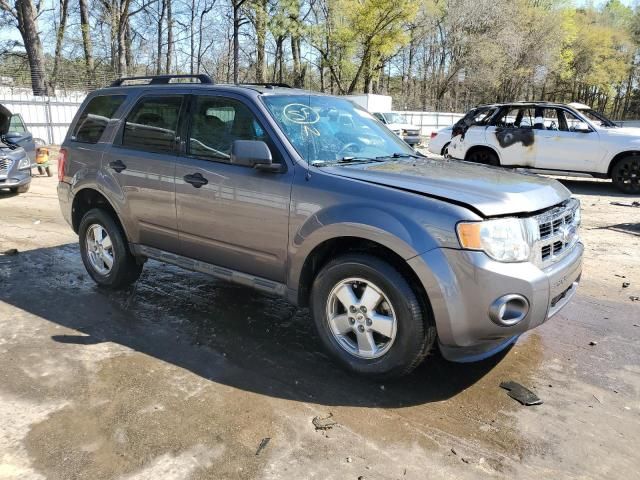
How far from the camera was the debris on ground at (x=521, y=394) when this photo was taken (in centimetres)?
326

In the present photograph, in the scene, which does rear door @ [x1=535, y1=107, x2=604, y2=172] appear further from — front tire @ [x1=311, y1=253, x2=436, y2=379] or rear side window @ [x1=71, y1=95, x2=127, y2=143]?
front tire @ [x1=311, y1=253, x2=436, y2=379]

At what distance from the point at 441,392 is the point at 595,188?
1046cm

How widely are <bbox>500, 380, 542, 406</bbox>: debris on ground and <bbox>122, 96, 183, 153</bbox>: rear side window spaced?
10.2 feet

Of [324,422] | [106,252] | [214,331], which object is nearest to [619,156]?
[214,331]

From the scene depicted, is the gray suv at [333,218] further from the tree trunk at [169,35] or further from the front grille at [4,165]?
the tree trunk at [169,35]

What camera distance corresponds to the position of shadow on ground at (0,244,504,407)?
3424 mm

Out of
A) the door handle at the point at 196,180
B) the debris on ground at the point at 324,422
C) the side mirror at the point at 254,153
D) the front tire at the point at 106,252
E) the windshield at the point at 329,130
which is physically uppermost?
the windshield at the point at 329,130

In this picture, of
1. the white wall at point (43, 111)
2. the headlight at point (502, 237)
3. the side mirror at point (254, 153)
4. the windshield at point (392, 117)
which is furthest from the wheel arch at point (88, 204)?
the windshield at point (392, 117)

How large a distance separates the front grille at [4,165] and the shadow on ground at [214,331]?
5.10m

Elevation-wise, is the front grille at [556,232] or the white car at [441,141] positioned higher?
the white car at [441,141]

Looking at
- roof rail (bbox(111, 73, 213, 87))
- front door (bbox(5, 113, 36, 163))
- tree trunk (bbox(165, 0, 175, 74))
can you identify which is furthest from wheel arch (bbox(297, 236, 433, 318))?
tree trunk (bbox(165, 0, 175, 74))

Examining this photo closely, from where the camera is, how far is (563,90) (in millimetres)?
57750

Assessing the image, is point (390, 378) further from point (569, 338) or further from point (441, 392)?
point (569, 338)

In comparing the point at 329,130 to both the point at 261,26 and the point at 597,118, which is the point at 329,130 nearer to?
the point at 597,118
